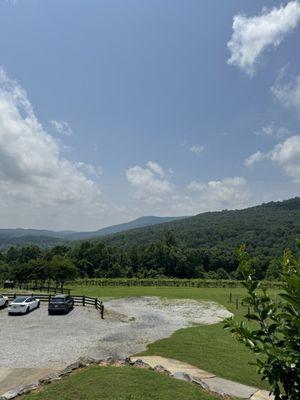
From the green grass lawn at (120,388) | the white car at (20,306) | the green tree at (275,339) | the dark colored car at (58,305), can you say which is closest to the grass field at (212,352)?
the green grass lawn at (120,388)

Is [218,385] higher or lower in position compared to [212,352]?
lower

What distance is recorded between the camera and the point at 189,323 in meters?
27.8

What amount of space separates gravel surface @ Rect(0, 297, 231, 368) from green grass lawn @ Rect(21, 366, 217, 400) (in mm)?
3726

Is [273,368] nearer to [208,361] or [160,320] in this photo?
[208,361]

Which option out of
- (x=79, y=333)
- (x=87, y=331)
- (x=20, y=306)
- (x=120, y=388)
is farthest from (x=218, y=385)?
(x=20, y=306)

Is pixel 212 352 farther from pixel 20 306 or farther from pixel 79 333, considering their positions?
pixel 20 306

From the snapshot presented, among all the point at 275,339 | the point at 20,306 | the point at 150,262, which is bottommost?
the point at 20,306

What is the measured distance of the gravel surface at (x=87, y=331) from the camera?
18.0 m

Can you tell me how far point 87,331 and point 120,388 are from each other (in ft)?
46.1

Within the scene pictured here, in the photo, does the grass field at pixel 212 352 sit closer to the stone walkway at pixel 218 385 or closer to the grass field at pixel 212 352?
the grass field at pixel 212 352

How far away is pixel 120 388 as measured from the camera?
34.1 feet

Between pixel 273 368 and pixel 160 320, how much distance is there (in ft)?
86.5

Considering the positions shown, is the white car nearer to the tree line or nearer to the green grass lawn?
the green grass lawn

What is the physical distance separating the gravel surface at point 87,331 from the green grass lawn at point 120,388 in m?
3.73
